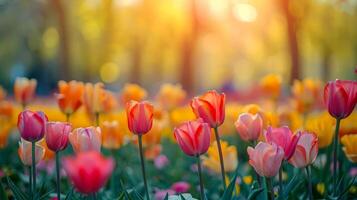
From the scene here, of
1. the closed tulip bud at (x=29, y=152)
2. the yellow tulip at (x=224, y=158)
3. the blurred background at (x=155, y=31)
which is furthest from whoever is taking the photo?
the blurred background at (x=155, y=31)

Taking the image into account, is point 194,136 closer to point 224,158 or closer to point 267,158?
point 267,158

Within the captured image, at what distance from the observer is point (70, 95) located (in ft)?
10.4

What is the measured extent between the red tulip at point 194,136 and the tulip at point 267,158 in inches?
7.2

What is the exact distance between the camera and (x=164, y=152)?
5445mm

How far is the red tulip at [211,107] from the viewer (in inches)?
88.1

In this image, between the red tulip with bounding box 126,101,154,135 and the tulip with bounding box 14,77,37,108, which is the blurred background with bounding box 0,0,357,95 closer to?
the tulip with bounding box 14,77,37,108

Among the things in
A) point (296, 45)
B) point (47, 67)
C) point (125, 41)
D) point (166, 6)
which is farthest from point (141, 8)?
point (296, 45)

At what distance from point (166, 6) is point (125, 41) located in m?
4.10

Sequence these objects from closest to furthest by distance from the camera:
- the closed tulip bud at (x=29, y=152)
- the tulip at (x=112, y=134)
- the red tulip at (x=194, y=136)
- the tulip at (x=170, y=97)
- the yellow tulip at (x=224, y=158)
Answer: the red tulip at (x=194, y=136) → the closed tulip bud at (x=29, y=152) → the yellow tulip at (x=224, y=158) → the tulip at (x=112, y=134) → the tulip at (x=170, y=97)

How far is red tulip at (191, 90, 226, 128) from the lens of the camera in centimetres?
224

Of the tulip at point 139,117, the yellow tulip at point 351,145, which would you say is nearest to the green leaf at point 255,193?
the tulip at point 139,117

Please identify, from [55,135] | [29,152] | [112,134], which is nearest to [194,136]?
[55,135]

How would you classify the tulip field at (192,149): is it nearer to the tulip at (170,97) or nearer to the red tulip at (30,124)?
the red tulip at (30,124)

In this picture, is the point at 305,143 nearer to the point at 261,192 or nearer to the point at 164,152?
the point at 261,192
